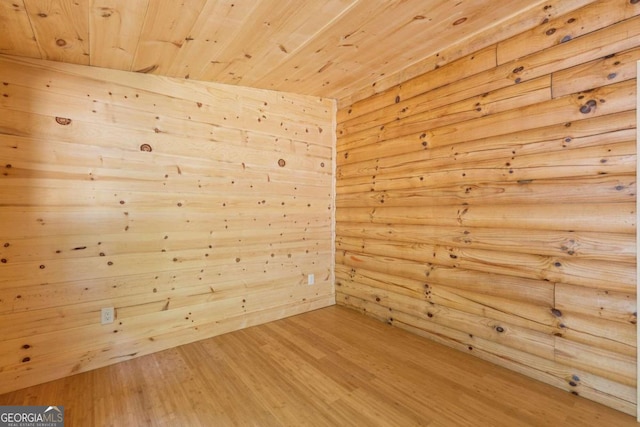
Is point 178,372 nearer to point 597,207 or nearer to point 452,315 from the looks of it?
point 452,315

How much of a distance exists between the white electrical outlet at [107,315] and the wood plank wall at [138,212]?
0.13ft

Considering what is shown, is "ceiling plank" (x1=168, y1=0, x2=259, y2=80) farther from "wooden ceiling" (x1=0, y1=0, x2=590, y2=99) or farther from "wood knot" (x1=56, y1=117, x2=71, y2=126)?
"wood knot" (x1=56, y1=117, x2=71, y2=126)

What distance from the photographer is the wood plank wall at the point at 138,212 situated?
6.48 ft

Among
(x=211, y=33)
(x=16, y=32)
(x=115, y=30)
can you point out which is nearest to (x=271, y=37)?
(x=211, y=33)

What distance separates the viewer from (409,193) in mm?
2631

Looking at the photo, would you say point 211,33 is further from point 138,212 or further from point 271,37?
A: point 138,212

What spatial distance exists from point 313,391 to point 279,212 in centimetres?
170

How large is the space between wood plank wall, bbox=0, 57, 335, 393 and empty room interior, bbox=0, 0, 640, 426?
0.01m

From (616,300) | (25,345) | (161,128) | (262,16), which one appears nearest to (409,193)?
(616,300)

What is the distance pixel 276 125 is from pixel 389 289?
2.01 metres

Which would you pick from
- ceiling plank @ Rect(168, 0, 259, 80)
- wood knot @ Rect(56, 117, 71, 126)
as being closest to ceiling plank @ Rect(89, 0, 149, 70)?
ceiling plank @ Rect(168, 0, 259, 80)

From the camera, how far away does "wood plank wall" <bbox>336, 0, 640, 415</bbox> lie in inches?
62.3

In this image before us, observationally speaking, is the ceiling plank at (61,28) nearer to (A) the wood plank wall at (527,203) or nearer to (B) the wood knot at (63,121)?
(B) the wood knot at (63,121)

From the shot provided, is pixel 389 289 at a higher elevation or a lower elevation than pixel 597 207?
lower
